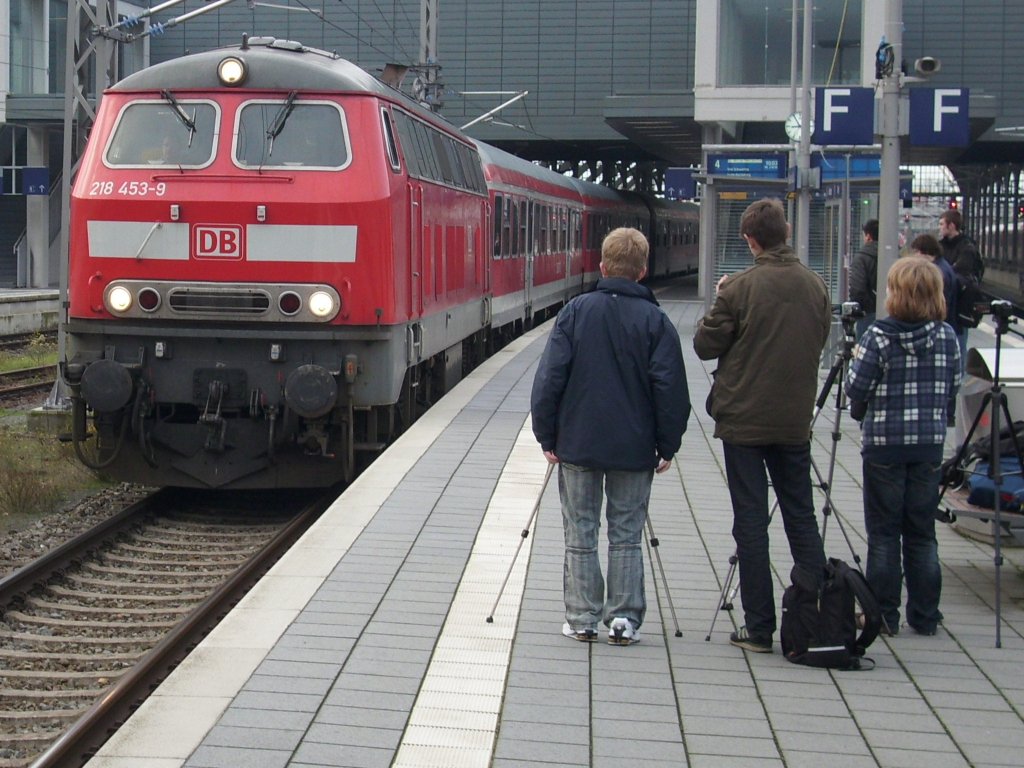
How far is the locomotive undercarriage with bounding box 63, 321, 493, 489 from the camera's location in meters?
10.1

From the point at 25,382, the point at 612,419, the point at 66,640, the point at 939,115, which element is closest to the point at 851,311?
the point at 612,419

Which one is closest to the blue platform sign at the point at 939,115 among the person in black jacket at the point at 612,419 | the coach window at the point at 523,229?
the person in black jacket at the point at 612,419

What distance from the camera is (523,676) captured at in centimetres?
586

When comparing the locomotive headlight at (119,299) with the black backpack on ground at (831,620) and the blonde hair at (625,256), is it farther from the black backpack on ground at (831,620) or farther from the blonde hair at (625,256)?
the black backpack on ground at (831,620)

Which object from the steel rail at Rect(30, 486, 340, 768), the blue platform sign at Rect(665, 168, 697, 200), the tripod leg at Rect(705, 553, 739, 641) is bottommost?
the steel rail at Rect(30, 486, 340, 768)

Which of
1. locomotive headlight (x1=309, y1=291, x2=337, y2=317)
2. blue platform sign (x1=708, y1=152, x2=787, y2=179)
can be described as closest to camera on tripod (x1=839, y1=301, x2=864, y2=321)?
locomotive headlight (x1=309, y1=291, x2=337, y2=317)

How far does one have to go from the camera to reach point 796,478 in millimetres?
6289

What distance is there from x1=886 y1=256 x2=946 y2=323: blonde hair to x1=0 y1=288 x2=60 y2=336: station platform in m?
24.1

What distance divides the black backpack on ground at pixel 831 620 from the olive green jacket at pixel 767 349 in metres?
0.62

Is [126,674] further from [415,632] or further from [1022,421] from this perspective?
[1022,421]

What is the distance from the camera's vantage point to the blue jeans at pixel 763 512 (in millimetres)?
6266

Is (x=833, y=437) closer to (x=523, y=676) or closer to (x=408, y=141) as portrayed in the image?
(x=523, y=676)

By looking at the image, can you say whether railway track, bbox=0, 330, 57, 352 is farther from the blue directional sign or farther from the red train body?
the red train body

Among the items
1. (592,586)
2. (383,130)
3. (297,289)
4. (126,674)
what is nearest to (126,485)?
(297,289)
